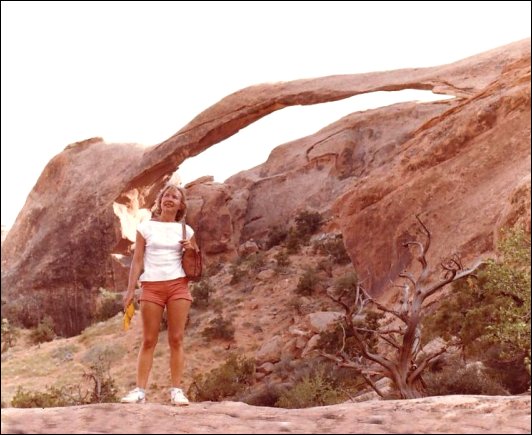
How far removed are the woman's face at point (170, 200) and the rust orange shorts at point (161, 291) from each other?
1.74 ft

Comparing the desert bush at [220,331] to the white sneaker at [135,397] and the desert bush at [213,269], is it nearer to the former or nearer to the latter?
the desert bush at [213,269]

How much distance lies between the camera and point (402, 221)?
13.5 metres

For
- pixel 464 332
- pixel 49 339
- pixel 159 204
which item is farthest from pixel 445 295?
pixel 49 339

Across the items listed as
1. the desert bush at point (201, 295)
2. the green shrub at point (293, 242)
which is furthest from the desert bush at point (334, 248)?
the desert bush at point (201, 295)

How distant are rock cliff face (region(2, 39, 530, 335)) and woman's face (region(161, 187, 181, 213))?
5469 mm

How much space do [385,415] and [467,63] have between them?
58.3 ft

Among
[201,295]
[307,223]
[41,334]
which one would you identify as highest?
[307,223]

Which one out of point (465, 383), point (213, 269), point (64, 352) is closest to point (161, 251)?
point (465, 383)

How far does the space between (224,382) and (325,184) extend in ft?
56.5

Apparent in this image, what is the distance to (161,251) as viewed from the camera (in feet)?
13.0

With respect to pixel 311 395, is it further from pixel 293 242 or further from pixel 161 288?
pixel 293 242

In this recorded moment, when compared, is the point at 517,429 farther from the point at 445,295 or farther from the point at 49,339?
the point at 49,339

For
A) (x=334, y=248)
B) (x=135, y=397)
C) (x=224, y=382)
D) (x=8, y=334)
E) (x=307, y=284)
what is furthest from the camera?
(x=334, y=248)

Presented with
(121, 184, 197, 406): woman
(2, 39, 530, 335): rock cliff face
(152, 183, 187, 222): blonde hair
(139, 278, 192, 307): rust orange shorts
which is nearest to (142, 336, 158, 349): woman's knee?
(121, 184, 197, 406): woman
